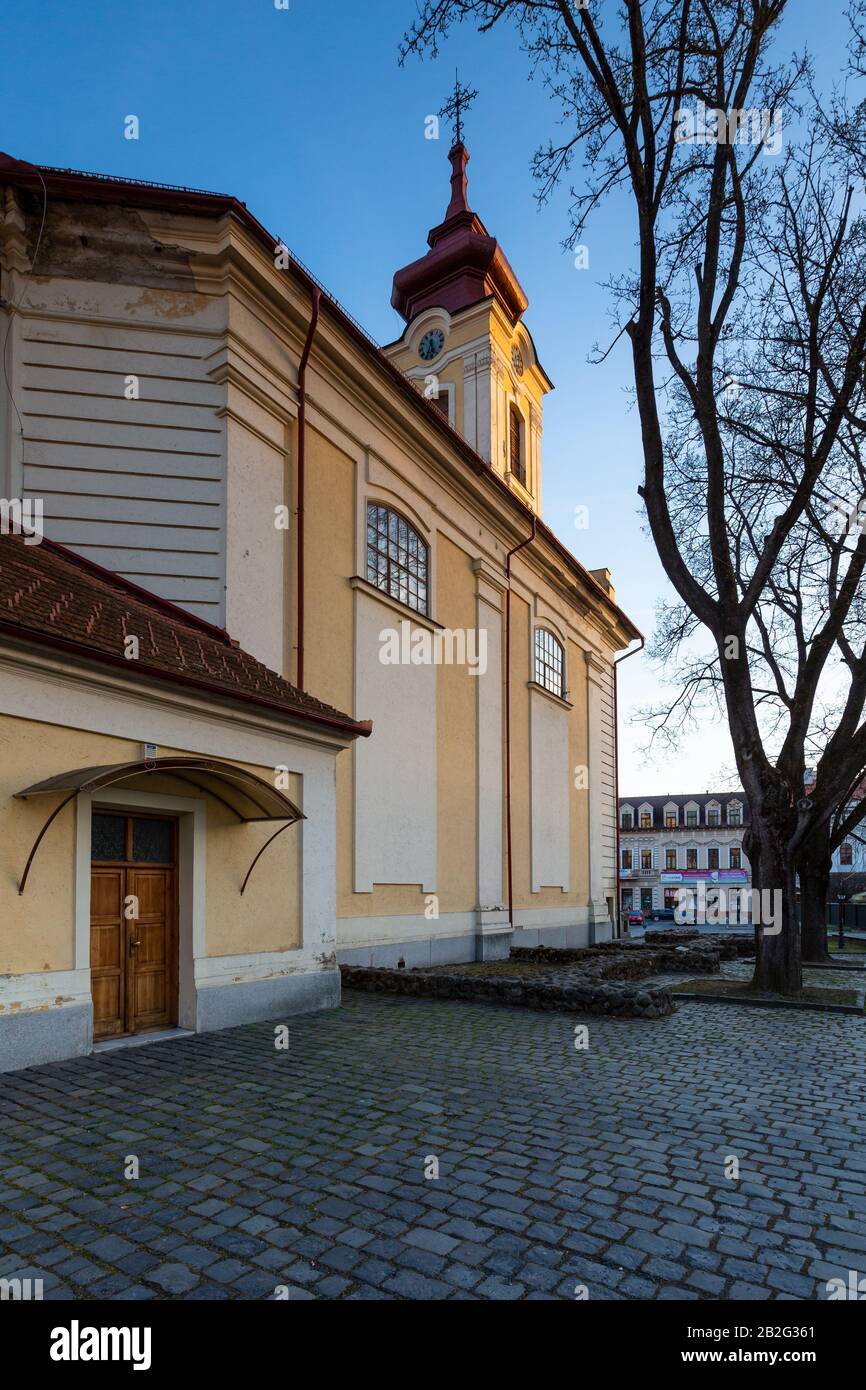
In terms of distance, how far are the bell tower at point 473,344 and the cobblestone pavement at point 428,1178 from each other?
18489mm

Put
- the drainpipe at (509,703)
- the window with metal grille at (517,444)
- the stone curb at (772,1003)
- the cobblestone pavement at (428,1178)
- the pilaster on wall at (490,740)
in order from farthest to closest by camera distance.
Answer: the window with metal grille at (517,444), the drainpipe at (509,703), the pilaster on wall at (490,740), the stone curb at (772,1003), the cobblestone pavement at (428,1178)

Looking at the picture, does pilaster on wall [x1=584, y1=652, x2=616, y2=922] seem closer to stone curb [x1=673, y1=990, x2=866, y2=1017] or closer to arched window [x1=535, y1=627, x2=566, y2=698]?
arched window [x1=535, y1=627, x2=566, y2=698]

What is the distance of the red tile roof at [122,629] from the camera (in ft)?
23.9

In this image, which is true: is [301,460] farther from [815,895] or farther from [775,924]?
[815,895]

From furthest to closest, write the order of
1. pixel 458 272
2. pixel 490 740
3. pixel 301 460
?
pixel 458 272, pixel 490 740, pixel 301 460

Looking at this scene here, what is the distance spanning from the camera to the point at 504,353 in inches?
970

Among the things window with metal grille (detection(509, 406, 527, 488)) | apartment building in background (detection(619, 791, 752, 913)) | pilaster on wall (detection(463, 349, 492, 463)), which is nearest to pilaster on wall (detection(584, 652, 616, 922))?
window with metal grille (detection(509, 406, 527, 488))

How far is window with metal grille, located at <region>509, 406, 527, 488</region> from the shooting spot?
2516cm

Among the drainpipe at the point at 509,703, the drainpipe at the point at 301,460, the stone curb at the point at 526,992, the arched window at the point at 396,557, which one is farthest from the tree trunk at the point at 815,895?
the drainpipe at the point at 301,460

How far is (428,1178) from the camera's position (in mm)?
4699

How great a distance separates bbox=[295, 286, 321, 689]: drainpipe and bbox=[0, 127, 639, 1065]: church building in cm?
5

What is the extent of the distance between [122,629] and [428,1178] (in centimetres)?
568

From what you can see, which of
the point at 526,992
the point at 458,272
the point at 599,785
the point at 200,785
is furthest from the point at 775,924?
the point at 458,272

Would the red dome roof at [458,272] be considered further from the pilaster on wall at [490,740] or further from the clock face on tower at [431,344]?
the pilaster on wall at [490,740]
